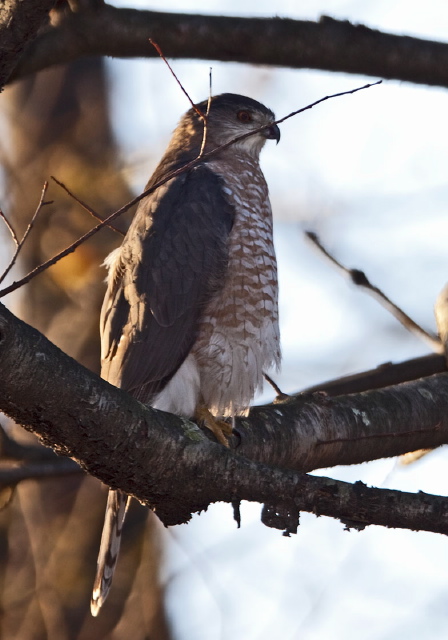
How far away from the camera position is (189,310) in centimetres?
409

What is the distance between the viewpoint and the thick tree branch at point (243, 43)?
3.69 meters

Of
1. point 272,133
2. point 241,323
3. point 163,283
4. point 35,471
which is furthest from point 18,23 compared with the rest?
point 272,133

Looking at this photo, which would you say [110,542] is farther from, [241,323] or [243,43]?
[243,43]

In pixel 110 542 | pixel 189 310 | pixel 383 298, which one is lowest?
pixel 110 542

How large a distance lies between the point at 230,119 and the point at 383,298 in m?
1.41

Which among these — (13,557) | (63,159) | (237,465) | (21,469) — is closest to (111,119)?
(63,159)

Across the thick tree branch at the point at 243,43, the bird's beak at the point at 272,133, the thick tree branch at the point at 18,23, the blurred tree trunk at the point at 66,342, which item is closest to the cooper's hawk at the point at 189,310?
the thick tree branch at the point at 243,43

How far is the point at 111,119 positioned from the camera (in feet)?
24.3

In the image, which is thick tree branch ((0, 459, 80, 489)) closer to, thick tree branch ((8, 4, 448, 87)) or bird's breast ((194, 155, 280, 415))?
bird's breast ((194, 155, 280, 415))

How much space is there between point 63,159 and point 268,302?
3351mm

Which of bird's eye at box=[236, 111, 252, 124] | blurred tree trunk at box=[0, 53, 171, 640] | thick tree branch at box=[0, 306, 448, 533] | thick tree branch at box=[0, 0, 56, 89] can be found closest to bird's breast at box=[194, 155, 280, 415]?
thick tree branch at box=[0, 306, 448, 533]

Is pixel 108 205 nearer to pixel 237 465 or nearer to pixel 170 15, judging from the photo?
pixel 170 15

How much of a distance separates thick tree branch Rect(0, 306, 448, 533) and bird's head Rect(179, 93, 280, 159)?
1744 mm

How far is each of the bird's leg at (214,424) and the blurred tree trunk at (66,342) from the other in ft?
6.68
